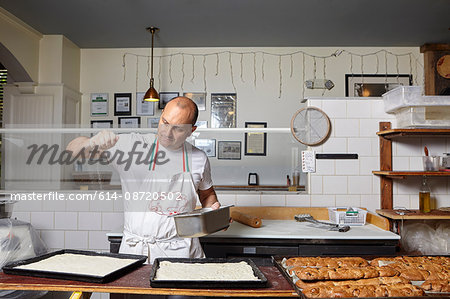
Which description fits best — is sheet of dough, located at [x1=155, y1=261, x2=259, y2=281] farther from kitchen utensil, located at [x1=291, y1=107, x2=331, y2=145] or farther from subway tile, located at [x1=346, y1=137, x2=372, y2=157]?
subway tile, located at [x1=346, y1=137, x2=372, y2=157]

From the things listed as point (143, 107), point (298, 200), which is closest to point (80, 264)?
point (298, 200)

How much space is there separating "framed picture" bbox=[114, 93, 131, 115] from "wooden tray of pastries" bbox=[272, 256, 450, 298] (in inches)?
174

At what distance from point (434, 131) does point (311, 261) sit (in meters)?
1.54

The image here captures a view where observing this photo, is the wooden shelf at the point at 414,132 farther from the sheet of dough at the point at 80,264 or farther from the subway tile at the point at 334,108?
the sheet of dough at the point at 80,264

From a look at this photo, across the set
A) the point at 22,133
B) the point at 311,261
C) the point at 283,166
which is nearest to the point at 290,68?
the point at 283,166

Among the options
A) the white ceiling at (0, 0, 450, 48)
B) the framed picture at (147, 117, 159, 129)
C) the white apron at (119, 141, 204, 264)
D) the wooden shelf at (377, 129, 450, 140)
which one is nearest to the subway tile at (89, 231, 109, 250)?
the white apron at (119, 141, 204, 264)

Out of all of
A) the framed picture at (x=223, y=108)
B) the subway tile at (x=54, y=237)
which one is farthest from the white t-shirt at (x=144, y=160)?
the framed picture at (x=223, y=108)

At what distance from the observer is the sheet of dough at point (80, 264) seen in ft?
4.69

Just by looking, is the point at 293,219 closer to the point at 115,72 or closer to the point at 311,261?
the point at 311,261

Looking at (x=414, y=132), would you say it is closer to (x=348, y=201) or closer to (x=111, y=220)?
(x=348, y=201)

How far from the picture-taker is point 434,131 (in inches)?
101

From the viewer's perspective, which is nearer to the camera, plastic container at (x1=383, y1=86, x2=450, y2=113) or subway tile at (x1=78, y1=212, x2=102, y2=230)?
plastic container at (x1=383, y1=86, x2=450, y2=113)

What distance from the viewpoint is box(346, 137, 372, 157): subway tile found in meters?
2.83

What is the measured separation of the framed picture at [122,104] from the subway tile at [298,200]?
353cm
